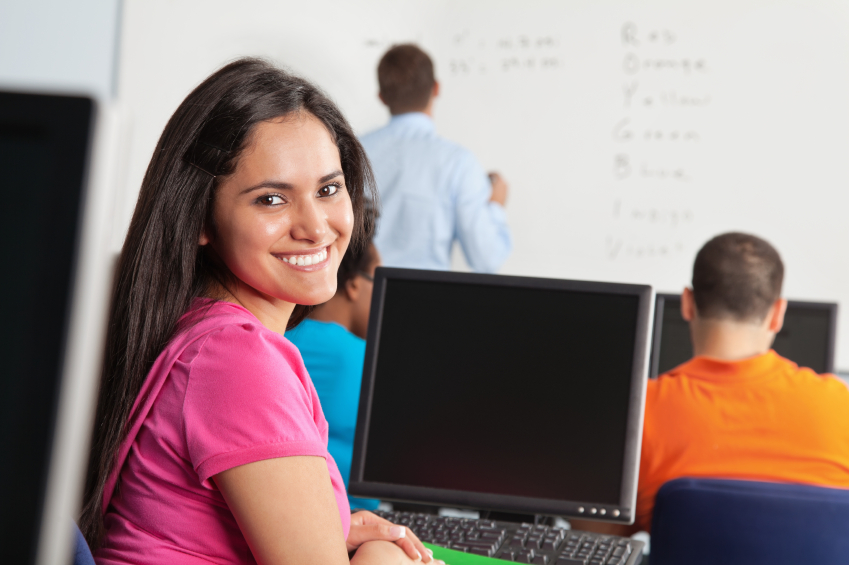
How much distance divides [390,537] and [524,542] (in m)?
0.25

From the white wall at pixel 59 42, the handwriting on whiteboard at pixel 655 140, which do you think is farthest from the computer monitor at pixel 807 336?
the white wall at pixel 59 42

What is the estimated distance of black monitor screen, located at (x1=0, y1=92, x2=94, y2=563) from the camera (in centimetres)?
31

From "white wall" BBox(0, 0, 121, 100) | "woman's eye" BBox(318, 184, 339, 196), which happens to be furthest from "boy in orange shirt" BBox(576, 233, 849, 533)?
→ "white wall" BBox(0, 0, 121, 100)

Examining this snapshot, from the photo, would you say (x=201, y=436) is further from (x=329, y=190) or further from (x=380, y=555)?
(x=329, y=190)

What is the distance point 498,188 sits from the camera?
3.41 meters

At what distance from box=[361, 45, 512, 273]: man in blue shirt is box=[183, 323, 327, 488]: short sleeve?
2061 millimetres

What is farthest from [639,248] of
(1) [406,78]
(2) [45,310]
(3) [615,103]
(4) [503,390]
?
(2) [45,310]

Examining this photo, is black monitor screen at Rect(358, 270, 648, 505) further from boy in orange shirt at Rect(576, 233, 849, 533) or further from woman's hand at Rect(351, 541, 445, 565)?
boy in orange shirt at Rect(576, 233, 849, 533)

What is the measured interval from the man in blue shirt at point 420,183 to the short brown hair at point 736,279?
1.14 meters

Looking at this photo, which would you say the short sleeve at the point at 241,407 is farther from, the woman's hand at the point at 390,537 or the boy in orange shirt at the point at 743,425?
the boy in orange shirt at the point at 743,425

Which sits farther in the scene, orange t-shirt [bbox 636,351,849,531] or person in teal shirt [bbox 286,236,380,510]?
person in teal shirt [bbox 286,236,380,510]

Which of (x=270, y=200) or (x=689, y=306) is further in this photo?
(x=689, y=306)

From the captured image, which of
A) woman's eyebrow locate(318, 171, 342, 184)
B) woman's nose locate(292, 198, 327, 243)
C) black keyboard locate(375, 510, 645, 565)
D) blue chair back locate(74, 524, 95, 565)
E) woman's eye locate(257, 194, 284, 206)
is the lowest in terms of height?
black keyboard locate(375, 510, 645, 565)

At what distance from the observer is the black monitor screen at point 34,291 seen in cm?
31
